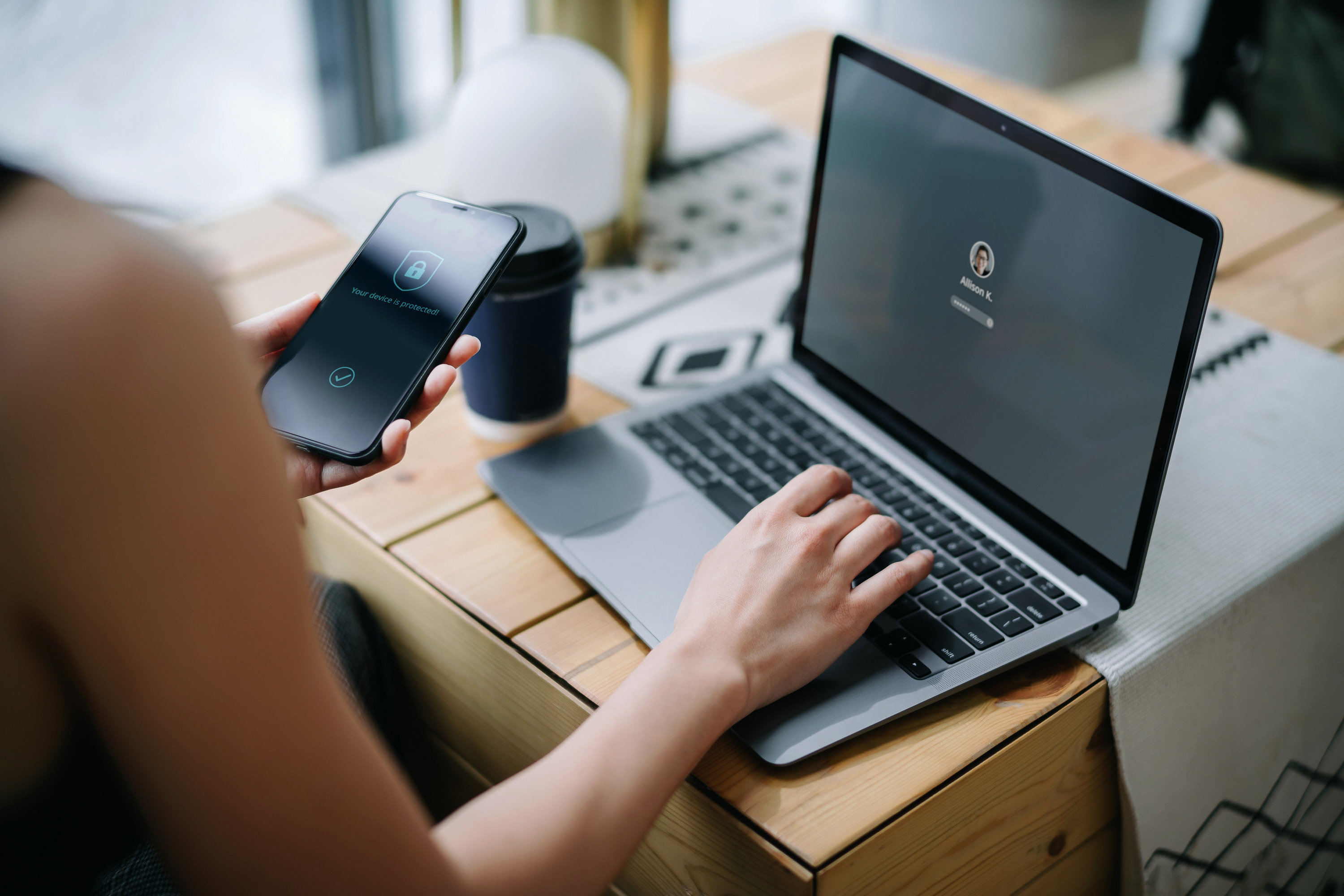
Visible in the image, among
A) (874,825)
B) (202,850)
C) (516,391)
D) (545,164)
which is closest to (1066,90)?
(545,164)

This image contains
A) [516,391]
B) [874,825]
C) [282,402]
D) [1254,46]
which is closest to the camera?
[874,825]

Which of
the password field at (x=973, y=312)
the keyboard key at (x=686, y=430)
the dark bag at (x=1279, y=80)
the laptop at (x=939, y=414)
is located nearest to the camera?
the laptop at (x=939, y=414)

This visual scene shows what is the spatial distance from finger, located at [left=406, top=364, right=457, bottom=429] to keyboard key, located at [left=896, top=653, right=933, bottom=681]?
344 mm

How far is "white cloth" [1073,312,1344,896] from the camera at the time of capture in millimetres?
686

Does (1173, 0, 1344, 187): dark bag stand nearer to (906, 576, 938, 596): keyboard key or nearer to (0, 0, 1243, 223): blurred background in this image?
(0, 0, 1243, 223): blurred background

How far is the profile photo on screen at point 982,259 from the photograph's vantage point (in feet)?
2.28

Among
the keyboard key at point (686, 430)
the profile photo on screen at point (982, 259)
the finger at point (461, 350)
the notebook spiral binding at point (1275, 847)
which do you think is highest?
the profile photo on screen at point (982, 259)

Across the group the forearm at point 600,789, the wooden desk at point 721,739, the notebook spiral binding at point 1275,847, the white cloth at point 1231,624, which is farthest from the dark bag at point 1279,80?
the forearm at point 600,789

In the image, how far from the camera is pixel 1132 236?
60 centimetres

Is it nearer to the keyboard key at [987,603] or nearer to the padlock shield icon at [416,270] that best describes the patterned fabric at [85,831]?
the padlock shield icon at [416,270]

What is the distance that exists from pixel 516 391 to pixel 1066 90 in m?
2.80

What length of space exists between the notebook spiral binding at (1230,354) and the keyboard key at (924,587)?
43cm

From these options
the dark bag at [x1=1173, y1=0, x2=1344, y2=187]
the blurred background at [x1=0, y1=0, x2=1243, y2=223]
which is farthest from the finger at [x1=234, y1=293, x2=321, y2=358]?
the dark bag at [x1=1173, y1=0, x2=1344, y2=187]

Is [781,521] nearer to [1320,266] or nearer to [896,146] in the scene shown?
[896,146]
